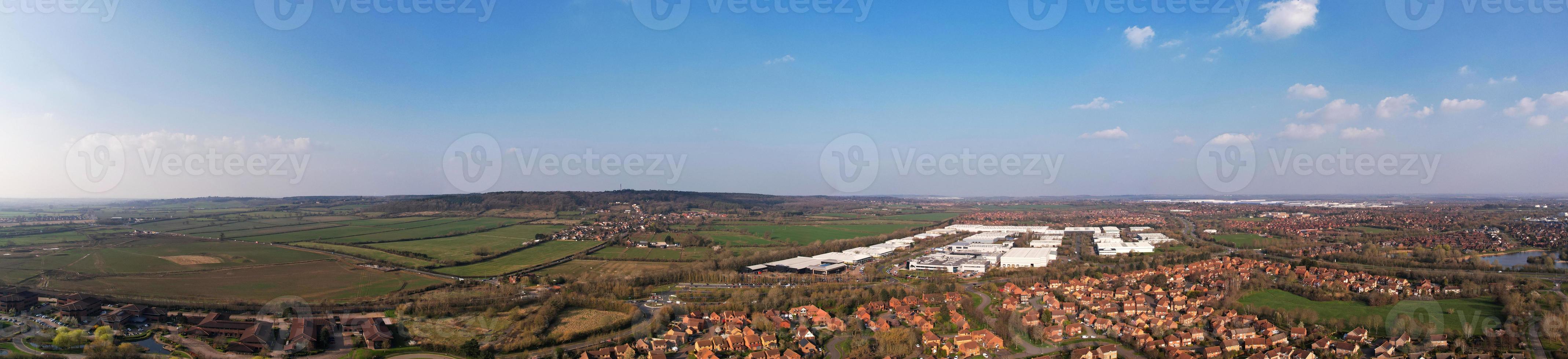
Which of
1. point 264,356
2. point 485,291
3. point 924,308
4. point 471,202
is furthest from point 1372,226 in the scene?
point 471,202

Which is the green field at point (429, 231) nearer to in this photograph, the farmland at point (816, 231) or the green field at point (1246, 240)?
the farmland at point (816, 231)

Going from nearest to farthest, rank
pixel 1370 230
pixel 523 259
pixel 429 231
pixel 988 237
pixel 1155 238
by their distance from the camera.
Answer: pixel 523 259 → pixel 1155 238 → pixel 1370 230 → pixel 429 231 → pixel 988 237

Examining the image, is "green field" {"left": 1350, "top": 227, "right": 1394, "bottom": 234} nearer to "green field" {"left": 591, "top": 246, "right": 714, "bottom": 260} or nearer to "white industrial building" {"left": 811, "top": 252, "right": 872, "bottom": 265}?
"white industrial building" {"left": 811, "top": 252, "right": 872, "bottom": 265}

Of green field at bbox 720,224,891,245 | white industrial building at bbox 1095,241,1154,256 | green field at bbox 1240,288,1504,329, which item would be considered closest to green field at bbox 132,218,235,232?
green field at bbox 720,224,891,245

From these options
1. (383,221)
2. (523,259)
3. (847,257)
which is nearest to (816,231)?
(847,257)

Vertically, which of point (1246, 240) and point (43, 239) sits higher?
point (43, 239)

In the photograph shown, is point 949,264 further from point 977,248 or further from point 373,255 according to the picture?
point 373,255

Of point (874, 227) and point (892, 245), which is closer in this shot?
point (892, 245)
